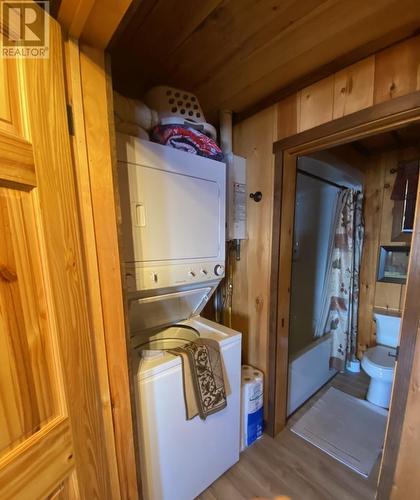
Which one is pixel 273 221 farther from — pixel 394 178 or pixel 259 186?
pixel 394 178

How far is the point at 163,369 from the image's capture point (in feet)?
3.58

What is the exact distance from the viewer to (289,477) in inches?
56.8

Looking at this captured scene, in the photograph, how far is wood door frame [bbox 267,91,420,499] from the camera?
99cm

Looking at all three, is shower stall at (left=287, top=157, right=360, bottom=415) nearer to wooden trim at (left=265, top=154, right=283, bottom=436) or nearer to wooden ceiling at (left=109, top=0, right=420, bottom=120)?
wooden trim at (left=265, top=154, right=283, bottom=436)

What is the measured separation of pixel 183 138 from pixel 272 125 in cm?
69

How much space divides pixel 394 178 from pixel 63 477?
10.5 ft

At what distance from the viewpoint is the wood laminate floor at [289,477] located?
1.35 meters

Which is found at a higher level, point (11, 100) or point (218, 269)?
point (11, 100)

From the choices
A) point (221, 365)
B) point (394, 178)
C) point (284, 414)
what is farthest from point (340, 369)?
point (394, 178)

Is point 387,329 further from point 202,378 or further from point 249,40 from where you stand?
point 249,40

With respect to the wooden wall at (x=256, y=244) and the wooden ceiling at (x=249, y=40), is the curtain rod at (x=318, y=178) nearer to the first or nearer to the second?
the wooden wall at (x=256, y=244)

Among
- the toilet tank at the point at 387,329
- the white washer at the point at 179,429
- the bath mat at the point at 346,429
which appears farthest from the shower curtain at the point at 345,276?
the white washer at the point at 179,429

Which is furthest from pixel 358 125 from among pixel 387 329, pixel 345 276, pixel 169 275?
pixel 387 329

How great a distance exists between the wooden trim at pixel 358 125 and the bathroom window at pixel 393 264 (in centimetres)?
168
